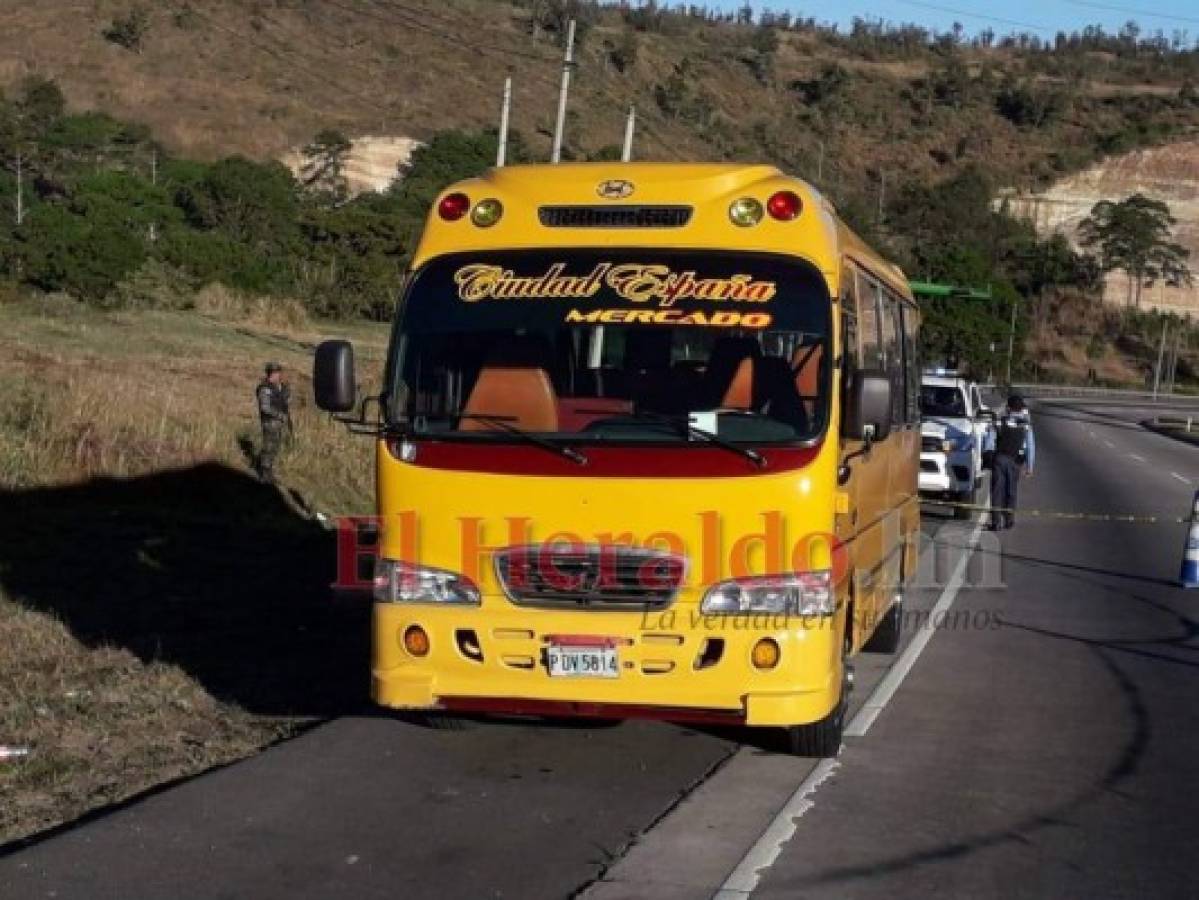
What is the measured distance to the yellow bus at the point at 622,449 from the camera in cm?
769

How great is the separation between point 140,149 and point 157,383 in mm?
45594

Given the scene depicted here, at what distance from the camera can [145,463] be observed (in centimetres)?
1938

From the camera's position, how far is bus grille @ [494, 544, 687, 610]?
7.69 meters

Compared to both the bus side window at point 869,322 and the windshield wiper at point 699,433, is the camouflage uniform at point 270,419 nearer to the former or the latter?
the bus side window at point 869,322

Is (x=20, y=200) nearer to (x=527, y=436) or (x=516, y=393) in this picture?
(x=516, y=393)

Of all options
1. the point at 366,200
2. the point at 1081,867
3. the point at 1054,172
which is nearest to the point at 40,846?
the point at 1081,867

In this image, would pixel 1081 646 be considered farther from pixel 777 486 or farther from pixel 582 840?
pixel 582 840

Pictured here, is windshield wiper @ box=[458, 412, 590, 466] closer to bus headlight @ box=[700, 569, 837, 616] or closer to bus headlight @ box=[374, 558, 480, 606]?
bus headlight @ box=[374, 558, 480, 606]

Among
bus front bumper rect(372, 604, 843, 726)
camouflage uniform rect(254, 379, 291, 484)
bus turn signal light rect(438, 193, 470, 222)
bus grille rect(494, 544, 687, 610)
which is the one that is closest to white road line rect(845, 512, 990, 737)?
bus front bumper rect(372, 604, 843, 726)

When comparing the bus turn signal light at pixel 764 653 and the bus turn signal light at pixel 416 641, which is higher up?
the bus turn signal light at pixel 764 653

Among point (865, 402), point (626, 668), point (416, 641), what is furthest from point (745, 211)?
point (416, 641)

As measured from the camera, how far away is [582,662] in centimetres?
775

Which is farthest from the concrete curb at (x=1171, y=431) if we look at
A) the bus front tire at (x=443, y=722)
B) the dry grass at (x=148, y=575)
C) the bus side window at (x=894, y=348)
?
the bus front tire at (x=443, y=722)

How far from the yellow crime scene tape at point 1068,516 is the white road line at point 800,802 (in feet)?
28.4
